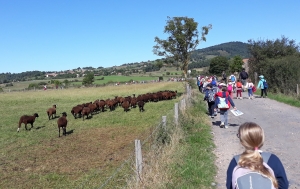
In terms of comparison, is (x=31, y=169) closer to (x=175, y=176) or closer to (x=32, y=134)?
(x=175, y=176)

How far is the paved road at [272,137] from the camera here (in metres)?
6.93

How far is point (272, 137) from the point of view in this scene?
9.80 meters

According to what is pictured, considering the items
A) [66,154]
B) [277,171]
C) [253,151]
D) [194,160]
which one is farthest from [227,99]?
[253,151]

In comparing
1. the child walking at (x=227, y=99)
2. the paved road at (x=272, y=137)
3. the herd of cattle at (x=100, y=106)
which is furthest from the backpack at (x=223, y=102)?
the herd of cattle at (x=100, y=106)

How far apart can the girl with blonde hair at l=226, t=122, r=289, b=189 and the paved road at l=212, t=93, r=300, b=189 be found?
10.6 feet

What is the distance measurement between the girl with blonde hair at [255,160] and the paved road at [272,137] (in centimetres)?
323

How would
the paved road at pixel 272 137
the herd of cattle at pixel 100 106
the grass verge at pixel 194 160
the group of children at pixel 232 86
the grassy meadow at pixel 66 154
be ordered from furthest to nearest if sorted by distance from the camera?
the herd of cattle at pixel 100 106
the group of children at pixel 232 86
the grassy meadow at pixel 66 154
the paved road at pixel 272 137
the grass verge at pixel 194 160

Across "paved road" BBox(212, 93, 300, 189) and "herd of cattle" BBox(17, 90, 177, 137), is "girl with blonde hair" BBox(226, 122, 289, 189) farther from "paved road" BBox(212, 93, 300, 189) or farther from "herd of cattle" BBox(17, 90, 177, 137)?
"herd of cattle" BBox(17, 90, 177, 137)

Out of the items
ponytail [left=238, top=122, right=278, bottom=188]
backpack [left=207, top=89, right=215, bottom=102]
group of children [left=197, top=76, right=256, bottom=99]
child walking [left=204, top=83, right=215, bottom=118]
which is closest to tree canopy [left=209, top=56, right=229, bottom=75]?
group of children [left=197, top=76, right=256, bottom=99]

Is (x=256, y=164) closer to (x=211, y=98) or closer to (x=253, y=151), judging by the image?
(x=253, y=151)

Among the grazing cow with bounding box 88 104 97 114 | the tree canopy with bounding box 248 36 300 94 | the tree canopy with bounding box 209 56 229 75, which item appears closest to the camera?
the tree canopy with bounding box 248 36 300 94

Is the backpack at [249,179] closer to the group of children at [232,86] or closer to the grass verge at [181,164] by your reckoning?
the grass verge at [181,164]

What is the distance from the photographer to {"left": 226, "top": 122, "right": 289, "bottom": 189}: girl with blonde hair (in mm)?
2717

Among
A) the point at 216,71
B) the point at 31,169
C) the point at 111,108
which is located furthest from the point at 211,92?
the point at 216,71
